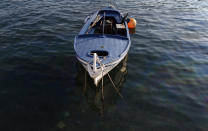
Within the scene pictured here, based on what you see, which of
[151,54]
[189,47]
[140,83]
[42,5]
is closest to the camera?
[140,83]

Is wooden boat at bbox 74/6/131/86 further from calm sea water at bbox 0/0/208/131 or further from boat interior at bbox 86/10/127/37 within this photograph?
calm sea water at bbox 0/0/208/131

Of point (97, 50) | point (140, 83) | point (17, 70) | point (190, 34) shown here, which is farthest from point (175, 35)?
point (17, 70)

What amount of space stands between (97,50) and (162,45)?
8834 mm

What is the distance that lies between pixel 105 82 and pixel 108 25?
5.96 m

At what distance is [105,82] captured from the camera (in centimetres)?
1177

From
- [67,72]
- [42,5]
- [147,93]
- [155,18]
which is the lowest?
[147,93]

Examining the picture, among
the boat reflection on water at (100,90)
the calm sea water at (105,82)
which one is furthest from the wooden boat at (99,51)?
the calm sea water at (105,82)

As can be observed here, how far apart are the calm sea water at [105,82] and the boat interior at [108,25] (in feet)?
8.12

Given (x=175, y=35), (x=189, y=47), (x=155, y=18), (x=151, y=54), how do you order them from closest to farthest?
(x=151, y=54), (x=189, y=47), (x=175, y=35), (x=155, y=18)

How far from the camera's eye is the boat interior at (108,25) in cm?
1514

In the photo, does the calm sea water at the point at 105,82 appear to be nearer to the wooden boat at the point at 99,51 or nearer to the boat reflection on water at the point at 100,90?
the boat reflection on water at the point at 100,90

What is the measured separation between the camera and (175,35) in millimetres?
19266

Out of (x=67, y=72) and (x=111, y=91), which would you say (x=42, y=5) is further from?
(x=111, y=91)

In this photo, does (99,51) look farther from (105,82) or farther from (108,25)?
(108,25)
